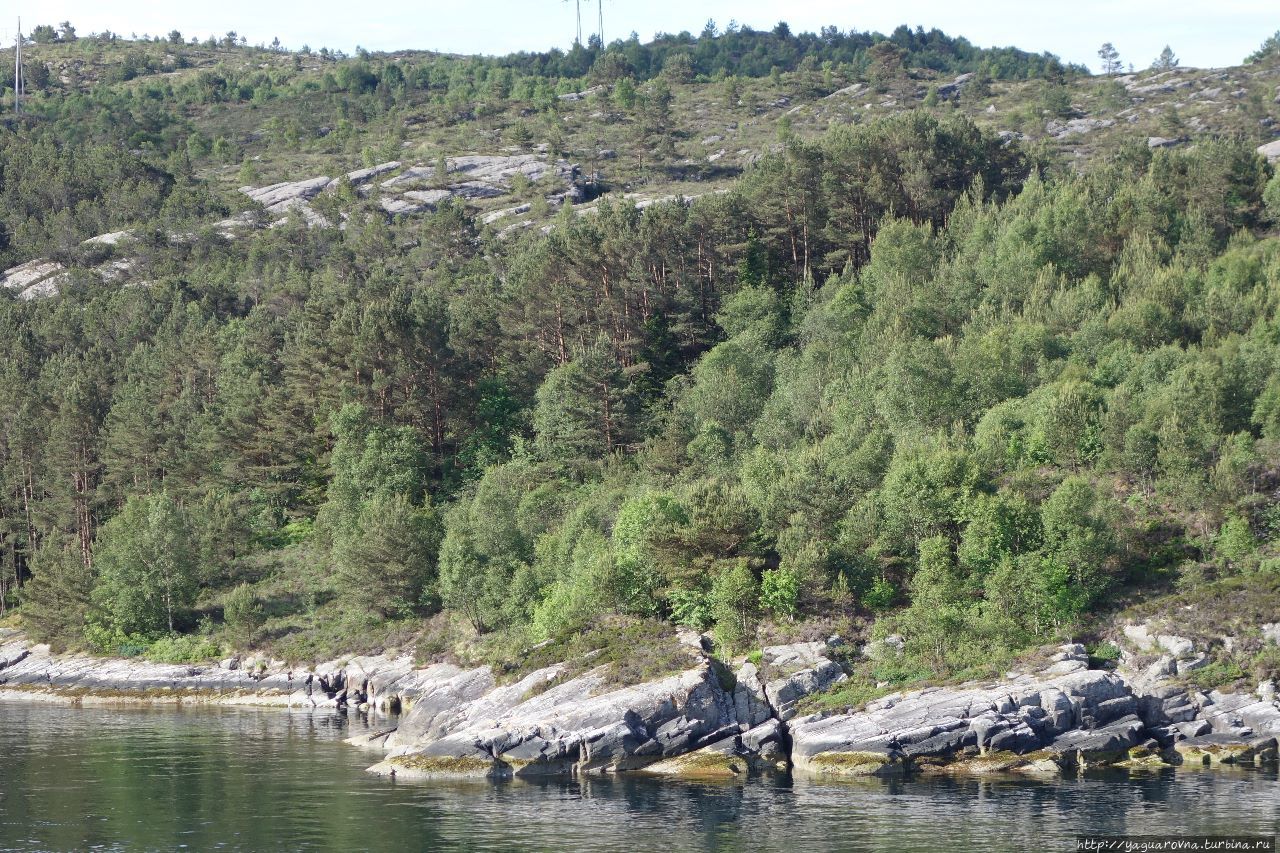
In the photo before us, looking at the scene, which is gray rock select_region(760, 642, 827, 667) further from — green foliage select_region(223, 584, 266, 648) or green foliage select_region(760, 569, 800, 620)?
green foliage select_region(223, 584, 266, 648)

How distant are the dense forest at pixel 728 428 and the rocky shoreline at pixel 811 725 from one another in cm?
378

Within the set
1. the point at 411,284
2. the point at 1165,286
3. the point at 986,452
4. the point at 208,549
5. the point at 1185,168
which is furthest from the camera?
the point at 411,284

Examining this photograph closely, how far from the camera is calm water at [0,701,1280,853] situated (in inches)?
1754

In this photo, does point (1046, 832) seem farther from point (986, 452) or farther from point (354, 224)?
point (354, 224)

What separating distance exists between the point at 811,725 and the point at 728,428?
4344cm

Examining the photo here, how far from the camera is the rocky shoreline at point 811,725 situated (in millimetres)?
55406

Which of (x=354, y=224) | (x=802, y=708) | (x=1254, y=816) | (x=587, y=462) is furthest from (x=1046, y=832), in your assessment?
(x=354, y=224)

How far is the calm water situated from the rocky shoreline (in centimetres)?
214

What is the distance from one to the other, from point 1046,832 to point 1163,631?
20468 mm

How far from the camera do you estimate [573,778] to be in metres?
56.9

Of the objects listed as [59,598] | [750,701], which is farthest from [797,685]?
[59,598]

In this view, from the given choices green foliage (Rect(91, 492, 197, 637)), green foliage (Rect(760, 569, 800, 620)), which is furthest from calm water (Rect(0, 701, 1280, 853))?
green foliage (Rect(91, 492, 197, 637))

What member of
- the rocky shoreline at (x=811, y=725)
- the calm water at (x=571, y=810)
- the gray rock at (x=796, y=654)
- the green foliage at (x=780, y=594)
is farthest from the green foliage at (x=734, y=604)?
the calm water at (x=571, y=810)

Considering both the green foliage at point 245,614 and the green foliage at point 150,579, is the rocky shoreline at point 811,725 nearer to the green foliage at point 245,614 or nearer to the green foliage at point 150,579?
the green foliage at point 245,614
